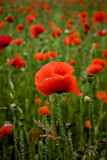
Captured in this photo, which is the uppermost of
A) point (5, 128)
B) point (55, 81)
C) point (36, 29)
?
point (36, 29)

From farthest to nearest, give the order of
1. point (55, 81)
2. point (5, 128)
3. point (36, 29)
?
1. point (36, 29)
2. point (5, 128)
3. point (55, 81)

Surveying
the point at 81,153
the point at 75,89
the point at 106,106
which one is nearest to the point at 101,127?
the point at 106,106

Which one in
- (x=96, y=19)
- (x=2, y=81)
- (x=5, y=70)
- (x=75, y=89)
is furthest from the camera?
(x=96, y=19)

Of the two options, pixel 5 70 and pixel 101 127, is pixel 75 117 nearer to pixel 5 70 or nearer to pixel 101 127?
pixel 101 127

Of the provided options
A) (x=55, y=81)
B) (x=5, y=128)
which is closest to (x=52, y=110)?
(x=5, y=128)

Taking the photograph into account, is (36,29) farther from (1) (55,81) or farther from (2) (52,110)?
(1) (55,81)

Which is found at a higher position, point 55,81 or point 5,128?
Answer: point 55,81

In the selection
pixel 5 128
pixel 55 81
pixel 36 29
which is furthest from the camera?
pixel 36 29

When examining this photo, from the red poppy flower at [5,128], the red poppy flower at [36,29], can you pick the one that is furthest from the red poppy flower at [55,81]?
the red poppy flower at [36,29]

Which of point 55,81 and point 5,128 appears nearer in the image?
point 55,81
